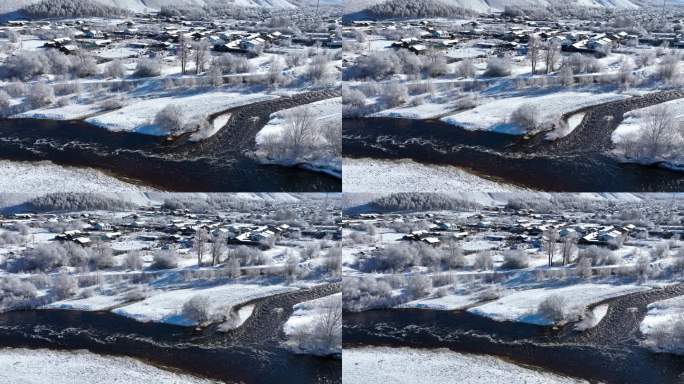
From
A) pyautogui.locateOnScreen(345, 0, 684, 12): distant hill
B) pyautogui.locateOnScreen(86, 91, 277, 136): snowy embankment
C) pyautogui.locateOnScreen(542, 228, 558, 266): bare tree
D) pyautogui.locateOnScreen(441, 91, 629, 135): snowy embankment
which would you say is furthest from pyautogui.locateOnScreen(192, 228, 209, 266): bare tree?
pyautogui.locateOnScreen(542, 228, 558, 266): bare tree

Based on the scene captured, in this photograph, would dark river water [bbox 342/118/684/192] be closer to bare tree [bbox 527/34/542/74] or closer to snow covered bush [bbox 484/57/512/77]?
snow covered bush [bbox 484/57/512/77]

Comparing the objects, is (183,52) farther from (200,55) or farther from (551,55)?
(551,55)

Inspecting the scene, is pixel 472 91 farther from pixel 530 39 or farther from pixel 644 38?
pixel 644 38

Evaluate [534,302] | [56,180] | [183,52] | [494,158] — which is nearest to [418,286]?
[534,302]

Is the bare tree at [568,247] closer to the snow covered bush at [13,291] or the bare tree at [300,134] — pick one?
the bare tree at [300,134]

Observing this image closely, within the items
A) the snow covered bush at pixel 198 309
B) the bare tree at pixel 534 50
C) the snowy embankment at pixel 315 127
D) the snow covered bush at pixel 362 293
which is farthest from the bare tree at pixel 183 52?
the bare tree at pixel 534 50

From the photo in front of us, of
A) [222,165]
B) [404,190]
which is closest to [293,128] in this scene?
[222,165]
